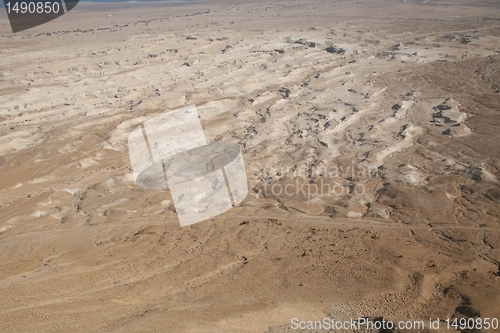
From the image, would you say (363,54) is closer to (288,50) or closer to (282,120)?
(288,50)

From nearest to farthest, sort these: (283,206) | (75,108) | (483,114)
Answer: (283,206), (483,114), (75,108)

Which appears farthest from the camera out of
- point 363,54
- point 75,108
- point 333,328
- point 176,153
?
point 363,54

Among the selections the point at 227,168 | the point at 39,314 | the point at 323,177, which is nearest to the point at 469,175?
the point at 323,177

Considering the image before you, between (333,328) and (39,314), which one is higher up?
(39,314)

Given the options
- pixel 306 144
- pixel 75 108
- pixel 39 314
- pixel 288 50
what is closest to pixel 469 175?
pixel 306 144

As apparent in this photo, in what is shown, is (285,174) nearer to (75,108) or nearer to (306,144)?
(306,144)

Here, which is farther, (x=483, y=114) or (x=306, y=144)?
(x=483, y=114)
